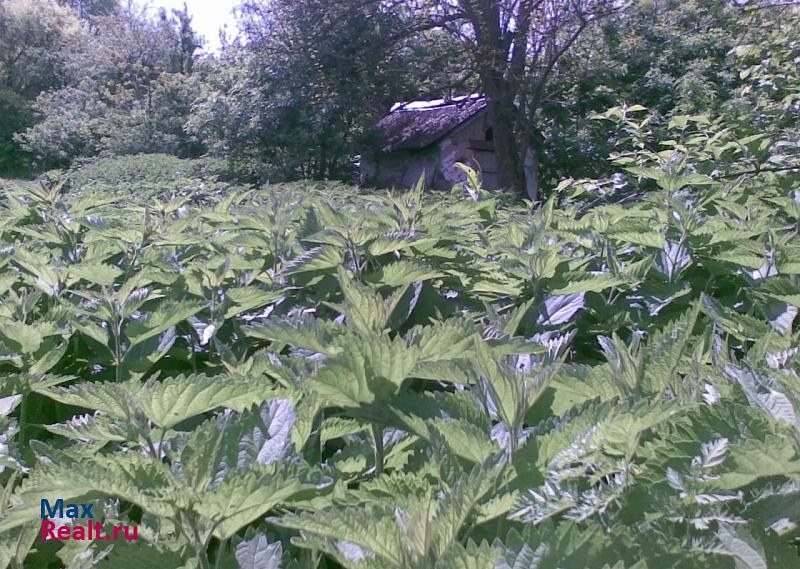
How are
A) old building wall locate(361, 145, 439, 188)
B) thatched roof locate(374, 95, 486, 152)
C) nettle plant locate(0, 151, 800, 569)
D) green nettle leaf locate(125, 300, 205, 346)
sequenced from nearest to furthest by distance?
nettle plant locate(0, 151, 800, 569) → green nettle leaf locate(125, 300, 205, 346) → thatched roof locate(374, 95, 486, 152) → old building wall locate(361, 145, 439, 188)

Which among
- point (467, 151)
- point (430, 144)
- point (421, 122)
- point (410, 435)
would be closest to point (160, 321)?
point (410, 435)

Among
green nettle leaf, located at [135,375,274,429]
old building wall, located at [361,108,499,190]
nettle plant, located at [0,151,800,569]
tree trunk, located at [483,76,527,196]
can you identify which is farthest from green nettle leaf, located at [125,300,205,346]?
old building wall, located at [361,108,499,190]

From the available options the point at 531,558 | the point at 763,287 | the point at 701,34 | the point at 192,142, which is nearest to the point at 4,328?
the point at 531,558

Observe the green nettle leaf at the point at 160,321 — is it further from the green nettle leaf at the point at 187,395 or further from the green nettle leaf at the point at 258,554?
the green nettle leaf at the point at 258,554

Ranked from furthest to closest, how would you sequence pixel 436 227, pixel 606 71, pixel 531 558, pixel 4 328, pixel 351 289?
1. pixel 606 71
2. pixel 436 227
3. pixel 4 328
4. pixel 351 289
5. pixel 531 558

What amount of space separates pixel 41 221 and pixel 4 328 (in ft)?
4.43

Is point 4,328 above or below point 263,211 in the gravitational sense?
below

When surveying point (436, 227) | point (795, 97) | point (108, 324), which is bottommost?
point (108, 324)

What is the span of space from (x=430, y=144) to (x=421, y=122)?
2.62 ft

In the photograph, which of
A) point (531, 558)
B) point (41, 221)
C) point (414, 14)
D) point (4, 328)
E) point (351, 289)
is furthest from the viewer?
point (414, 14)

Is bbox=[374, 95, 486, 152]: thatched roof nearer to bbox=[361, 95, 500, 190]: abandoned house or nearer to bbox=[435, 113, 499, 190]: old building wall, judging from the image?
bbox=[361, 95, 500, 190]: abandoned house

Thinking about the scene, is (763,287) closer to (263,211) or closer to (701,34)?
(263,211)

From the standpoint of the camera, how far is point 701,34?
19.8 m

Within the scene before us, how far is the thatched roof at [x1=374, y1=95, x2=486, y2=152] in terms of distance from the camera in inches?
753
